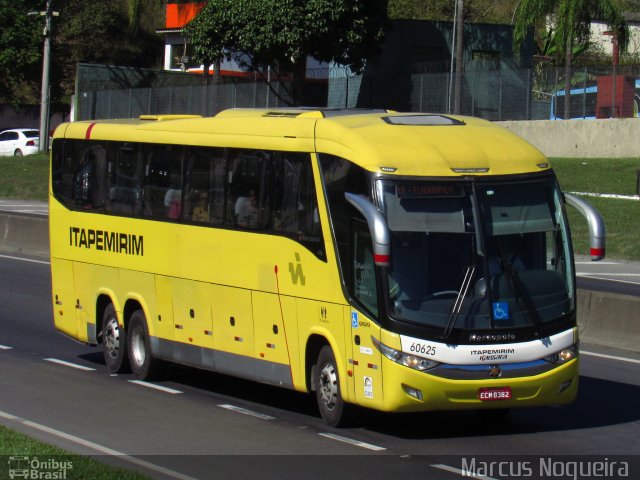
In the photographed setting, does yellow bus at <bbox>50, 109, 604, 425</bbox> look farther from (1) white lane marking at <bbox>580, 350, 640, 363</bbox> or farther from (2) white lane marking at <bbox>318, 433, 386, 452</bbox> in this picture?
(1) white lane marking at <bbox>580, 350, 640, 363</bbox>

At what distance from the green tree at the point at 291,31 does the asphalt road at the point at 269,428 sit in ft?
112

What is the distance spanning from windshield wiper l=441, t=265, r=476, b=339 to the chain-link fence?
35436 millimetres

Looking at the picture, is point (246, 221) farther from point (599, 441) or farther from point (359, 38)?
point (359, 38)

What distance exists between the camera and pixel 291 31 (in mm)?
47938

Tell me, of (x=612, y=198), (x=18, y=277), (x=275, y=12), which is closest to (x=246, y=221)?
(x=18, y=277)

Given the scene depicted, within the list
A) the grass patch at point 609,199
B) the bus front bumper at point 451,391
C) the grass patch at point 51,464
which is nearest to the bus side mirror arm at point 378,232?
the bus front bumper at point 451,391

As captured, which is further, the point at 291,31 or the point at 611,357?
the point at 291,31

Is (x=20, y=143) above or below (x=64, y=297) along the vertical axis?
above

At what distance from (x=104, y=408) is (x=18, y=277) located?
12514 mm

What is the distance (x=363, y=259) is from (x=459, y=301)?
952 mm

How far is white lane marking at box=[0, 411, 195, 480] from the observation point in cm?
857

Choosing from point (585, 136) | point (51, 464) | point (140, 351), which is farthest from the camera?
point (585, 136)

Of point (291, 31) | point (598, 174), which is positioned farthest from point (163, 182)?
point (291, 31)

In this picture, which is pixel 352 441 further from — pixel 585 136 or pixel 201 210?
pixel 585 136
